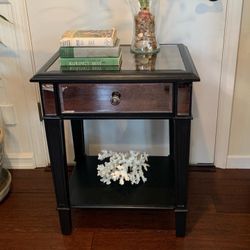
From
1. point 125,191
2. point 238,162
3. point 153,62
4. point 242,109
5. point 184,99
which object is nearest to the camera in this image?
point 184,99

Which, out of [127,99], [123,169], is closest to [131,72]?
[127,99]

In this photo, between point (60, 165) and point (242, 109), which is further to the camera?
point (242, 109)

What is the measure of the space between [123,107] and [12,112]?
32.4 inches

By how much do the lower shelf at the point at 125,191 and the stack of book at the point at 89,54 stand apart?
21.8 inches

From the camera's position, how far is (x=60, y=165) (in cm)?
134

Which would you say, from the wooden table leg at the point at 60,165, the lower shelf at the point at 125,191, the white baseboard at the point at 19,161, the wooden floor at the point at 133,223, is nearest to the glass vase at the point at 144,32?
the wooden table leg at the point at 60,165

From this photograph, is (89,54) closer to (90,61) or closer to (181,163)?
(90,61)

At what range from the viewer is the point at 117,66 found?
122cm

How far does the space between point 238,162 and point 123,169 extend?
0.68m

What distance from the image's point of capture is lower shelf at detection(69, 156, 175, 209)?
1436 mm

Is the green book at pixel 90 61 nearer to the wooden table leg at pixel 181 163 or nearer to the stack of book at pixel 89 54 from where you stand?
the stack of book at pixel 89 54

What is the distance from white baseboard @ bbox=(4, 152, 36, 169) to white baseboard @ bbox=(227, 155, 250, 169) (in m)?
1.05

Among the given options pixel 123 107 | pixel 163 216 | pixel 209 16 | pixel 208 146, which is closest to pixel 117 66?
pixel 123 107

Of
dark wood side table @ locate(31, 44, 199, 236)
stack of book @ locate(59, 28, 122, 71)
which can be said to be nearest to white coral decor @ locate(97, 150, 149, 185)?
dark wood side table @ locate(31, 44, 199, 236)
